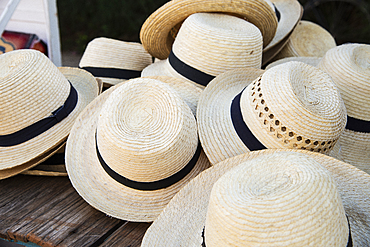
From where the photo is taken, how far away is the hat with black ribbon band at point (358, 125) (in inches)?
80.8

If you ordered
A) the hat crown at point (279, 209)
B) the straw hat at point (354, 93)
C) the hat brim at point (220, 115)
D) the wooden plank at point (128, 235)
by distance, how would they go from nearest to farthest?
1. the hat crown at point (279, 209)
2. the wooden plank at point (128, 235)
3. the hat brim at point (220, 115)
4. the straw hat at point (354, 93)

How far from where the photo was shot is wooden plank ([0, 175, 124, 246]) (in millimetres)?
1749

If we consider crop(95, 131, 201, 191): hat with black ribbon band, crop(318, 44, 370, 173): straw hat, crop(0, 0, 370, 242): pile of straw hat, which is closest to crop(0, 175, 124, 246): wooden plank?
crop(0, 0, 370, 242): pile of straw hat

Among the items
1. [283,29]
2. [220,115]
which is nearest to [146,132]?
[220,115]

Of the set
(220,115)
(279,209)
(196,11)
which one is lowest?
(220,115)

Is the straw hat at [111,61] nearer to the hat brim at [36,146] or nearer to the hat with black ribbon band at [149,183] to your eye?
the hat brim at [36,146]

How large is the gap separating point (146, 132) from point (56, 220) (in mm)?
712

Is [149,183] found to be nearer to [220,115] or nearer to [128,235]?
[128,235]

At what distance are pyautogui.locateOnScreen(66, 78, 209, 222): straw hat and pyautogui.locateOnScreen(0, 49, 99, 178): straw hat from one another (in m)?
0.27

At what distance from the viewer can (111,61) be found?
2.82 m

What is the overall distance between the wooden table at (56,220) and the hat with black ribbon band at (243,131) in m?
0.68

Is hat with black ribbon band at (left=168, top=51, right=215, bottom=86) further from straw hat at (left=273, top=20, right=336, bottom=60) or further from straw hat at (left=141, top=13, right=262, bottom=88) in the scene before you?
straw hat at (left=273, top=20, right=336, bottom=60)

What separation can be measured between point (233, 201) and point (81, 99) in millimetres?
1571

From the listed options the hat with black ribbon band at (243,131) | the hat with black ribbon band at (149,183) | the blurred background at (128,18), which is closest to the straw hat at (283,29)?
the hat with black ribbon band at (243,131)
